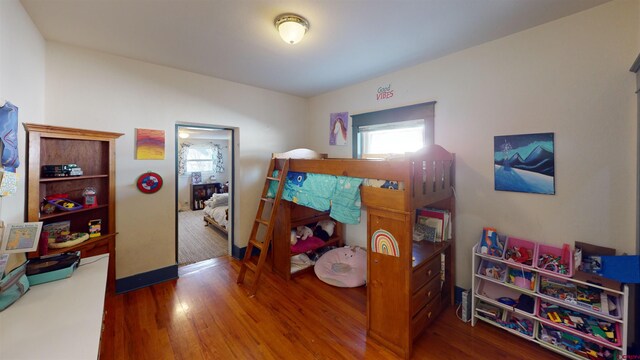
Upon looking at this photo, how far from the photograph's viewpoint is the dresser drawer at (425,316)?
1.95 metres

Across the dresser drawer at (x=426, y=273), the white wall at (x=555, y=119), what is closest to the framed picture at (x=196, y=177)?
the white wall at (x=555, y=119)

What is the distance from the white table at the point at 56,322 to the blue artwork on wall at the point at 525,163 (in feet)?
9.84

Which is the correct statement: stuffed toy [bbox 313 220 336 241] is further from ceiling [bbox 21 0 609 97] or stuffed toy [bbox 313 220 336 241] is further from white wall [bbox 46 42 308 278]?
ceiling [bbox 21 0 609 97]

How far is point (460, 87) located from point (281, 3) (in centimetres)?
191

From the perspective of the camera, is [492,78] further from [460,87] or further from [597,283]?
[597,283]

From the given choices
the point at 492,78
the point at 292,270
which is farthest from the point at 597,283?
the point at 292,270

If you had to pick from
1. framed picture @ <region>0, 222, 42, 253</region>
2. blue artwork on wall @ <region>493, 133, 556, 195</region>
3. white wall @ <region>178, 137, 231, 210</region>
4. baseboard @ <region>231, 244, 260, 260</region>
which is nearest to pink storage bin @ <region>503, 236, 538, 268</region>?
blue artwork on wall @ <region>493, 133, 556, 195</region>

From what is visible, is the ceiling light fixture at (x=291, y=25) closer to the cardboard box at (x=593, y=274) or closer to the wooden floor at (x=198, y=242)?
the cardboard box at (x=593, y=274)

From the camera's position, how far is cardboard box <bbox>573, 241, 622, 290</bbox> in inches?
64.3

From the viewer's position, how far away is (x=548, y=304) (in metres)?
1.90

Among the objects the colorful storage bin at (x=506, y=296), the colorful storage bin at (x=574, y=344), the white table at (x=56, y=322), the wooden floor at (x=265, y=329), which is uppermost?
the white table at (x=56, y=322)

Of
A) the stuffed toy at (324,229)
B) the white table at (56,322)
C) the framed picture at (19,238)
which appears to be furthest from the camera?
the stuffed toy at (324,229)

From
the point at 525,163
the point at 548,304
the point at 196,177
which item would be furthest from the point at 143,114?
the point at 196,177

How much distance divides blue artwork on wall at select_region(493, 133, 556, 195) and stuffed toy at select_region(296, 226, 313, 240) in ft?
7.72
